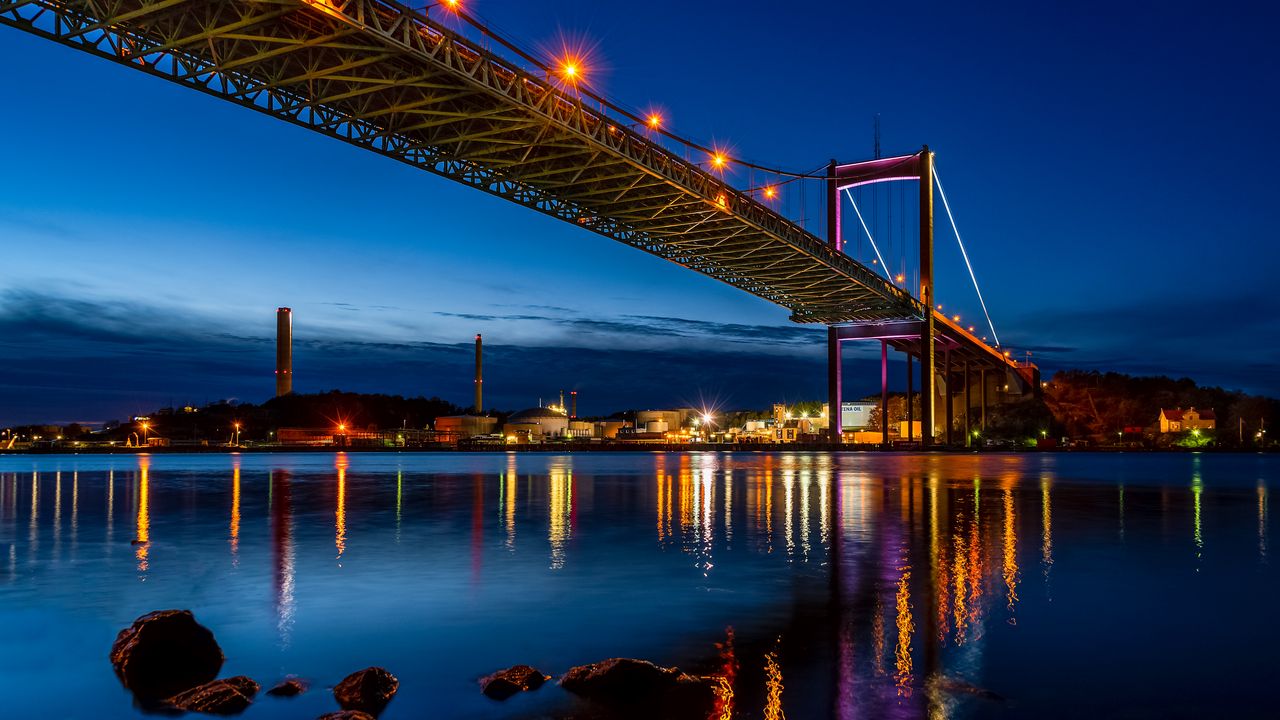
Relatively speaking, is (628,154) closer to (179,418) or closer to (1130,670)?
(1130,670)

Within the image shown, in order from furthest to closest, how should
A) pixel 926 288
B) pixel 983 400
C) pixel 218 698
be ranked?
1. pixel 983 400
2. pixel 926 288
3. pixel 218 698

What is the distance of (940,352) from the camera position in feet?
269

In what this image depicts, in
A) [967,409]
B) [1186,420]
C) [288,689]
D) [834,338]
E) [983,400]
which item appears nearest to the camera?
[288,689]

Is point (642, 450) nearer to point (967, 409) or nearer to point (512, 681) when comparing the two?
point (967, 409)

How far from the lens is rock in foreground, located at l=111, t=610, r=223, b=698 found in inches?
233

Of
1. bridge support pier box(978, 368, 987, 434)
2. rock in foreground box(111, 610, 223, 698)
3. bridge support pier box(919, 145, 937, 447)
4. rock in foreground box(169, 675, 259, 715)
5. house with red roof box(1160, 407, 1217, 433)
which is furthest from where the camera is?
house with red roof box(1160, 407, 1217, 433)

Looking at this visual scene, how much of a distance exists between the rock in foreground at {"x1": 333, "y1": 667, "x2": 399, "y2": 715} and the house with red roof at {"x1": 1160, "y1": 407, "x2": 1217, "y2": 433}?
4603 inches

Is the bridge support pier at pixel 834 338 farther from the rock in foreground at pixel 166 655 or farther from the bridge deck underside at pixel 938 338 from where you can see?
the rock in foreground at pixel 166 655

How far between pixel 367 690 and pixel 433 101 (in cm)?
2285

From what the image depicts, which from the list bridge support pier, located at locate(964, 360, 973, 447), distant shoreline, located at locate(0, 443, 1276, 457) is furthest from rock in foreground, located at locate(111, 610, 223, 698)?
bridge support pier, located at locate(964, 360, 973, 447)

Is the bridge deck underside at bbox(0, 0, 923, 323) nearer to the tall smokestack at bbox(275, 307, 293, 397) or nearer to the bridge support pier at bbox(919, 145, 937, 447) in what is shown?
the bridge support pier at bbox(919, 145, 937, 447)

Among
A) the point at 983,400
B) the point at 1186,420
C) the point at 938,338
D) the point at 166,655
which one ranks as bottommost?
the point at 166,655

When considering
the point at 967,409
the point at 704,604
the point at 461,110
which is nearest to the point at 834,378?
the point at 967,409

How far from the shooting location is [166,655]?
20.0ft
